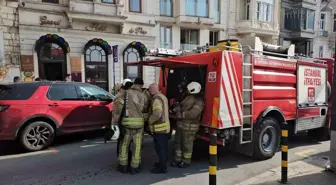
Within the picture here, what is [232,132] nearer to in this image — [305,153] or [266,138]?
[266,138]

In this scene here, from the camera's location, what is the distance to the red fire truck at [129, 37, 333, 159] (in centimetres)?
438

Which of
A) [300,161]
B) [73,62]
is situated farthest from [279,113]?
[73,62]

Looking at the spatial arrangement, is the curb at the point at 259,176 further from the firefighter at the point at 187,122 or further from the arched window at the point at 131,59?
the arched window at the point at 131,59

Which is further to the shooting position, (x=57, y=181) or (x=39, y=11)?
(x=39, y=11)

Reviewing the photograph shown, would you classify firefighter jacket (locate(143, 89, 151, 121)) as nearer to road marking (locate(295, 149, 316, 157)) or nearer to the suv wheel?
the suv wheel

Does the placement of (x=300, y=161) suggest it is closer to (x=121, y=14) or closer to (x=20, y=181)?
(x=20, y=181)

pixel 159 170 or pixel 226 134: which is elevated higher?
pixel 226 134

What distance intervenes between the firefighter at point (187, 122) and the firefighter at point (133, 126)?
2.43 ft

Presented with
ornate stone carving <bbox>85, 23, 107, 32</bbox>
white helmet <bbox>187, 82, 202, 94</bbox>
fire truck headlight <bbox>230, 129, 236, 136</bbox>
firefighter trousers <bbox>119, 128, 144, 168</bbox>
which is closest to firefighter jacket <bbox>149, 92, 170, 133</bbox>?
firefighter trousers <bbox>119, 128, 144, 168</bbox>

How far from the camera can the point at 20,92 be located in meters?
5.73

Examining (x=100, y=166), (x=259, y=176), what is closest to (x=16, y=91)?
(x=100, y=166)

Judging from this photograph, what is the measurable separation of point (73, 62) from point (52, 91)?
345 inches

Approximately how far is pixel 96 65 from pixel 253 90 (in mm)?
12388

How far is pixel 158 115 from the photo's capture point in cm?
427
